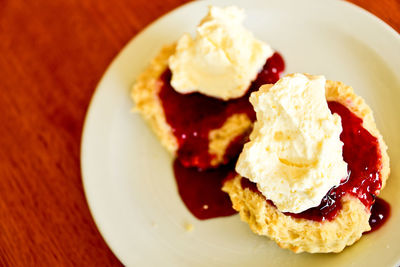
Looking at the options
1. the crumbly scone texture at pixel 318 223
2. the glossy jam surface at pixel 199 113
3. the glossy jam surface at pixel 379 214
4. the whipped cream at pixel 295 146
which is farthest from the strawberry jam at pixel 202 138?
the glossy jam surface at pixel 379 214

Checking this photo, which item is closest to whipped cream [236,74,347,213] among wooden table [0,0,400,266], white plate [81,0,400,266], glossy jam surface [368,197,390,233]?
glossy jam surface [368,197,390,233]

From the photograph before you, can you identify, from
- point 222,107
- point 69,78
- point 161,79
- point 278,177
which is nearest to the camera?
point 278,177

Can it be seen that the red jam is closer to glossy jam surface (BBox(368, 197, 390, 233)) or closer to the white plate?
the white plate

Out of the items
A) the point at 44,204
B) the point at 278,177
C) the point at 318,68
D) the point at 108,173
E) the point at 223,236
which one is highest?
the point at 318,68

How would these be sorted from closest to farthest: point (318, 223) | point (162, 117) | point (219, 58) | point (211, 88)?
point (318, 223) < point (219, 58) < point (211, 88) < point (162, 117)

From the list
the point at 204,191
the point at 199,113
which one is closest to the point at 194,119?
the point at 199,113

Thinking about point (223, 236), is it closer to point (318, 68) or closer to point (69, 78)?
point (318, 68)

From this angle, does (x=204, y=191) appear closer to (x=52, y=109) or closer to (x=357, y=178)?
(x=357, y=178)

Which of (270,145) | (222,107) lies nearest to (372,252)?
(270,145)
